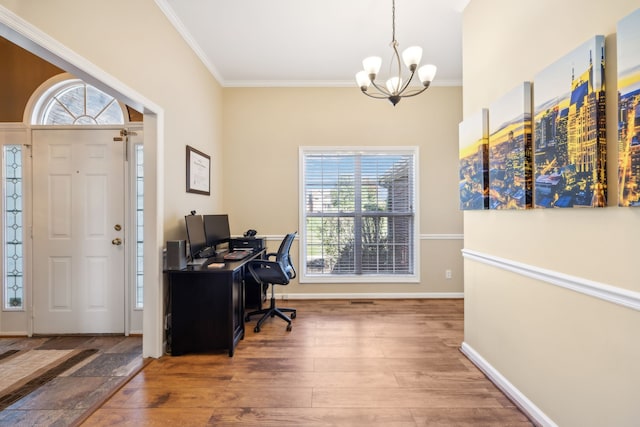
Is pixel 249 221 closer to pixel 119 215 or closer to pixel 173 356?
pixel 119 215

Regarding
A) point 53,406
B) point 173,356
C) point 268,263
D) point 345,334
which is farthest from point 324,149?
point 53,406

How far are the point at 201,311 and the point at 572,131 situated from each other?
2.81 m

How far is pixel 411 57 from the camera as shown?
6.81 feet

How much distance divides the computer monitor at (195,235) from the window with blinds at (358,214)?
5.03ft

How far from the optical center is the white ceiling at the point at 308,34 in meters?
2.54

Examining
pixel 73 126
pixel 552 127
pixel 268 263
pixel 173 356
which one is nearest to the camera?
pixel 552 127

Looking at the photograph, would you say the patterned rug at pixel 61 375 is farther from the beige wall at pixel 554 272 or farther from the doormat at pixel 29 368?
the beige wall at pixel 554 272

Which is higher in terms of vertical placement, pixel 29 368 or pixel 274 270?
pixel 274 270

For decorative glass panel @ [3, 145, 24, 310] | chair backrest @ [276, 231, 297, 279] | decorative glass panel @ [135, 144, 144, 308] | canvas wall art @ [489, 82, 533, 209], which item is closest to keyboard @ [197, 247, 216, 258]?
decorative glass panel @ [135, 144, 144, 308]

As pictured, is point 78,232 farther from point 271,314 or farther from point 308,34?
point 308,34

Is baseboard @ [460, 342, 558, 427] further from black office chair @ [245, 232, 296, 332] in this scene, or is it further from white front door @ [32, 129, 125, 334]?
white front door @ [32, 129, 125, 334]

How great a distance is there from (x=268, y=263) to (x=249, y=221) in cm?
119

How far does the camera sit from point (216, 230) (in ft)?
10.6

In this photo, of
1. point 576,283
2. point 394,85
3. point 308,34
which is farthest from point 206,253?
point 576,283
